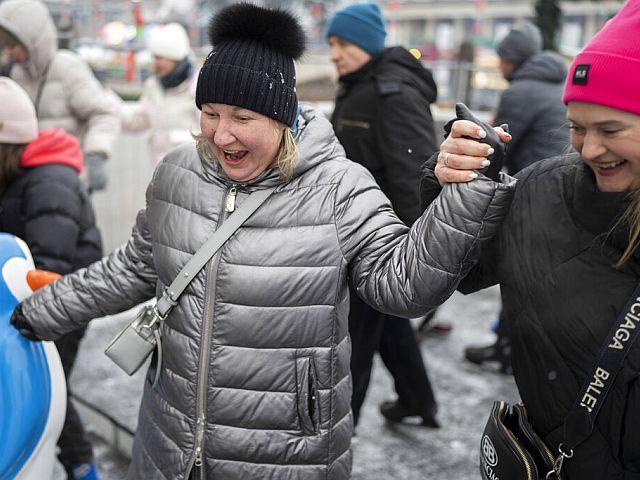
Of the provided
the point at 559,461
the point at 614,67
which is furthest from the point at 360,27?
the point at 559,461

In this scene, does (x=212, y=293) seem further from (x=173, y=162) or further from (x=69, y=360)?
(x=69, y=360)

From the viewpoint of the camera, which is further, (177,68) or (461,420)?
(177,68)

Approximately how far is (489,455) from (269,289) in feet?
2.05

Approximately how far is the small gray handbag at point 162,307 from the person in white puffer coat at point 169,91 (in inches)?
122

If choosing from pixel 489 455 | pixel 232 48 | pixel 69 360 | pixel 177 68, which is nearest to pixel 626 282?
pixel 489 455

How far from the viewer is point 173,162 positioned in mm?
1938

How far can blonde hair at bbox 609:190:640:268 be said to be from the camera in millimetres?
1297

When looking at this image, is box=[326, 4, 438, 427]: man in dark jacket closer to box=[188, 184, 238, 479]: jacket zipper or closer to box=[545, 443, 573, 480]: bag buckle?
box=[188, 184, 238, 479]: jacket zipper

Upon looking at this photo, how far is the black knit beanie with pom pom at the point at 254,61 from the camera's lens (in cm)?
172

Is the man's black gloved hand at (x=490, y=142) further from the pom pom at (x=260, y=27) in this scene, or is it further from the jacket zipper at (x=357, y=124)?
the jacket zipper at (x=357, y=124)

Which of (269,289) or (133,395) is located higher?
(269,289)

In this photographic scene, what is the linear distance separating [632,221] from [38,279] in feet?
5.57

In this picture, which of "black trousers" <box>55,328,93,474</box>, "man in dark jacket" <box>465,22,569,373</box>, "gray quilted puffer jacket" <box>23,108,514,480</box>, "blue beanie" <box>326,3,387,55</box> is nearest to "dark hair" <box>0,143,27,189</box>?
"black trousers" <box>55,328,93,474</box>


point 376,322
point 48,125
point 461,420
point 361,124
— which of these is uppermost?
point 361,124
